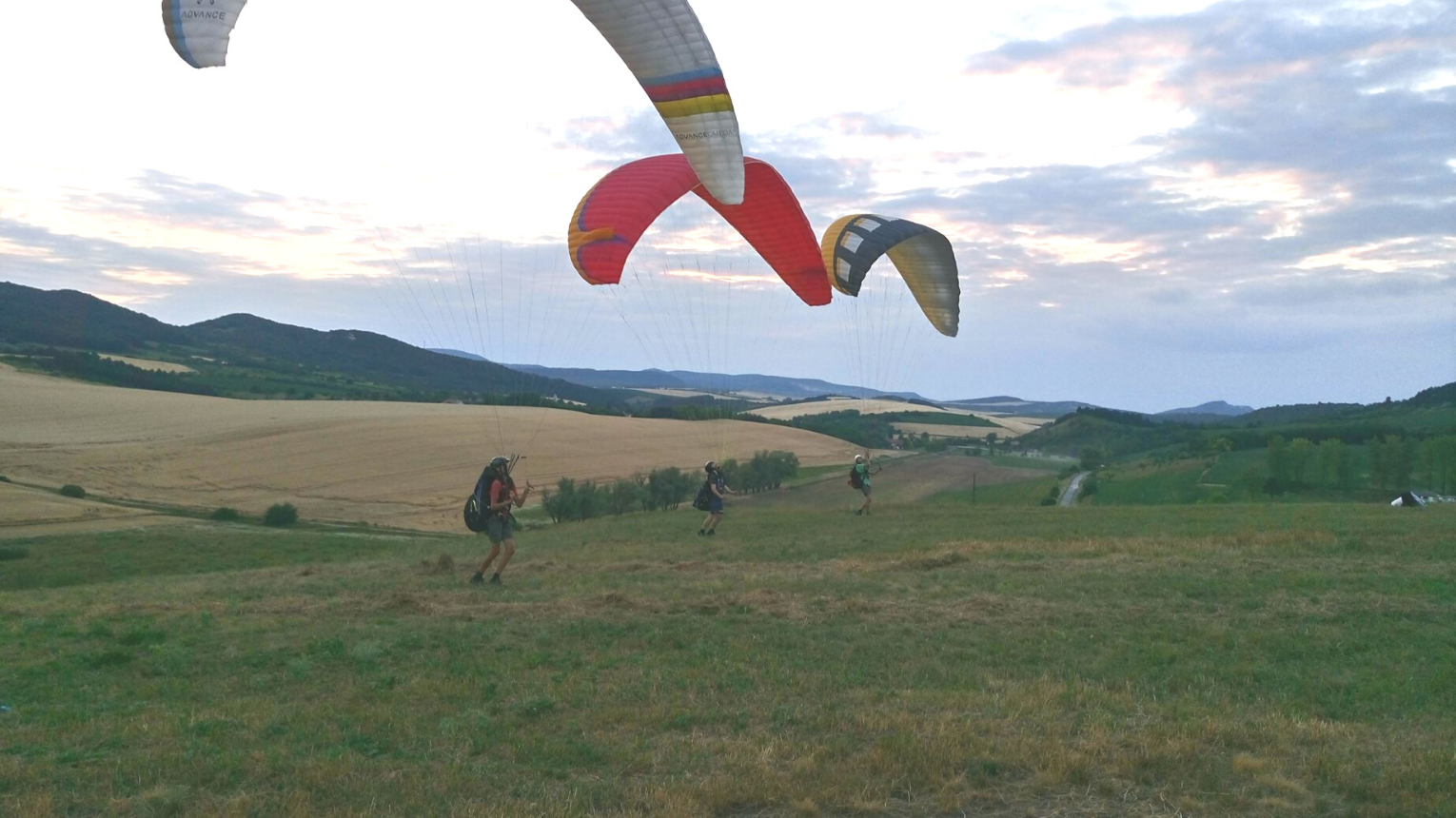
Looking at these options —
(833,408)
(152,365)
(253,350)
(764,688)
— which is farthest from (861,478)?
(253,350)

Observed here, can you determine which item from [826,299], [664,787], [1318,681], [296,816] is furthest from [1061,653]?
[826,299]

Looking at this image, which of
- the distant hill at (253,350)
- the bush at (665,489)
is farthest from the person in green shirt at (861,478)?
the distant hill at (253,350)

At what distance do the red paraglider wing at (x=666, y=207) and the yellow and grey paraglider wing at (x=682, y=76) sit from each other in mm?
2220

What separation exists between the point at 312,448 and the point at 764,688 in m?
54.5

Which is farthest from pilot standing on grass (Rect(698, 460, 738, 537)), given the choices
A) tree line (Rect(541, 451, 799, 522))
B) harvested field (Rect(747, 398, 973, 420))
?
harvested field (Rect(747, 398, 973, 420))

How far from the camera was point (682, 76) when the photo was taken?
13.1 m

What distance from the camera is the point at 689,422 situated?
79.2 meters

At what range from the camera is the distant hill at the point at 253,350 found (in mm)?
102625

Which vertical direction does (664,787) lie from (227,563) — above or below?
above

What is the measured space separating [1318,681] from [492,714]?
22.7ft

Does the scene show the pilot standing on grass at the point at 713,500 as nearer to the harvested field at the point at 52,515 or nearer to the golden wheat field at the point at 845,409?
the harvested field at the point at 52,515

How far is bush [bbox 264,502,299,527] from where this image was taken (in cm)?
3928

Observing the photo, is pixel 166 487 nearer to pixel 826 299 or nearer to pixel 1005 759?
pixel 826 299

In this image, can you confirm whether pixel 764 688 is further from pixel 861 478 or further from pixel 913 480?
pixel 913 480
